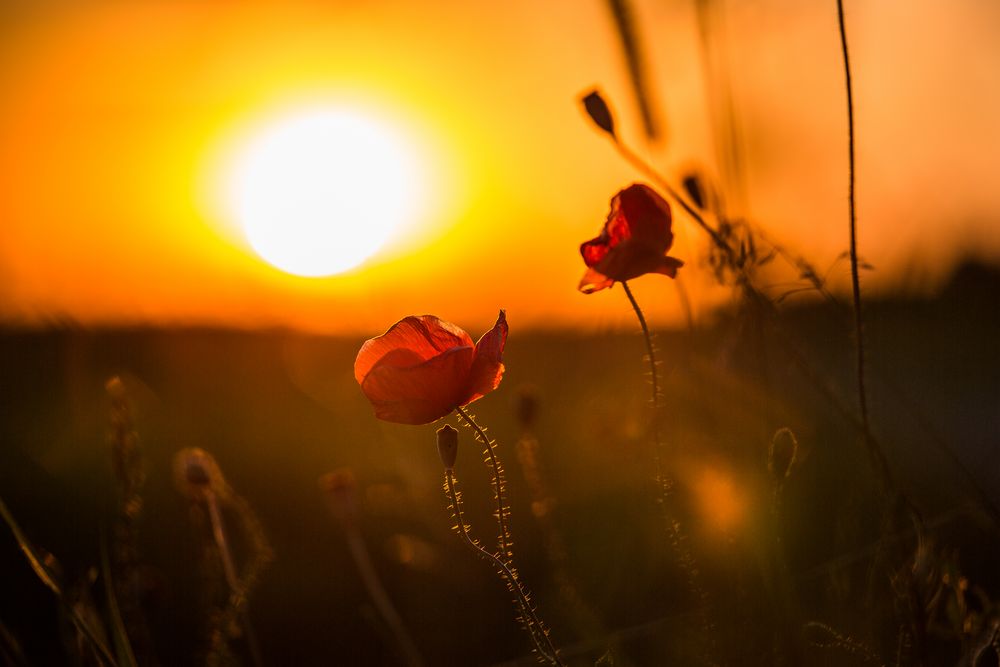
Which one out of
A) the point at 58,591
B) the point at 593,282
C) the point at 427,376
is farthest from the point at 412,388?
the point at 58,591

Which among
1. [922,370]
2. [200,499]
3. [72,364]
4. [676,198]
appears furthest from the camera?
[72,364]

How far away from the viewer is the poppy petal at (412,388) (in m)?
1.09

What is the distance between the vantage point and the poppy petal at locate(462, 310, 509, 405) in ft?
3.60

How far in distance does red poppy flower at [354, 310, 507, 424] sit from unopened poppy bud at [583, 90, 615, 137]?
339mm

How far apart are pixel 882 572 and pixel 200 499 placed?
110 centimetres

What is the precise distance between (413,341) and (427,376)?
13cm

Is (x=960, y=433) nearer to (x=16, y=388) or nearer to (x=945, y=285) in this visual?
(x=945, y=285)

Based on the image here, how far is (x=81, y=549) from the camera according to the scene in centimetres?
209

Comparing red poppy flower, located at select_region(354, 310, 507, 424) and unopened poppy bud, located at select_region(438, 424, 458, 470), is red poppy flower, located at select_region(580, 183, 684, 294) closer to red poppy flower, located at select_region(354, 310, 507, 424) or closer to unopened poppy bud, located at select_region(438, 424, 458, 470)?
red poppy flower, located at select_region(354, 310, 507, 424)

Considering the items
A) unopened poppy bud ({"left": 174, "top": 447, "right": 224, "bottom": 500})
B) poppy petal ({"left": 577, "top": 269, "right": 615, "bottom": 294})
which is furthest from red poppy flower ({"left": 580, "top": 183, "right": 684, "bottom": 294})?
unopened poppy bud ({"left": 174, "top": 447, "right": 224, "bottom": 500})

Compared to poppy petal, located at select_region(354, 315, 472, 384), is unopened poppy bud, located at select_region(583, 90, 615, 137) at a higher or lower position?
higher

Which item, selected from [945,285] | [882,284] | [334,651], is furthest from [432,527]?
[945,285]

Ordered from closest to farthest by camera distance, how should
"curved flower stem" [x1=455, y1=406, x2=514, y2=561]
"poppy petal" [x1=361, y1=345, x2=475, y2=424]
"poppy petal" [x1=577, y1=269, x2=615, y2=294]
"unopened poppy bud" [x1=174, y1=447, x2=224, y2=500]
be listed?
"curved flower stem" [x1=455, y1=406, x2=514, y2=561] → "poppy petal" [x1=361, y1=345, x2=475, y2=424] → "poppy petal" [x1=577, y1=269, x2=615, y2=294] → "unopened poppy bud" [x1=174, y1=447, x2=224, y2=500]

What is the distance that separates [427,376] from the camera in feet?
3.58
